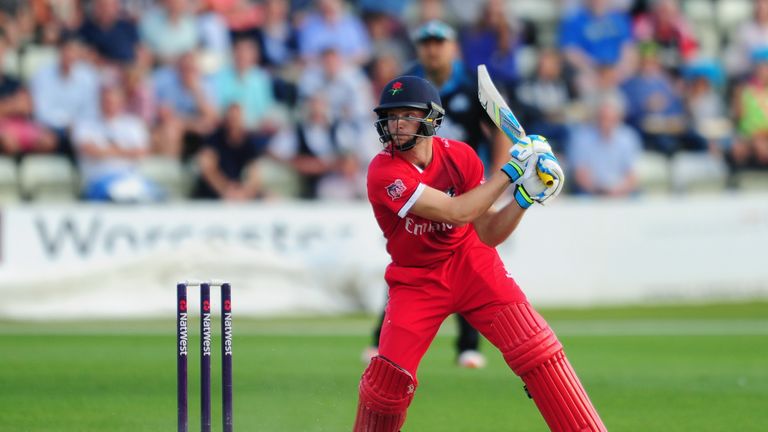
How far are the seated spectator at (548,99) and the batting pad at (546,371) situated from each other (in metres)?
9.45

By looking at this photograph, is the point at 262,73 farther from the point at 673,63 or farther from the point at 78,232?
the point at 673,63

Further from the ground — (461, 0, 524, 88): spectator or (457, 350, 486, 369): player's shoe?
(461, 0, 524, 88): spectator

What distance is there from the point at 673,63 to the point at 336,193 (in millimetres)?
5603

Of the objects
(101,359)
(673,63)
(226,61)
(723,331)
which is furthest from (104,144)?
(673,63)

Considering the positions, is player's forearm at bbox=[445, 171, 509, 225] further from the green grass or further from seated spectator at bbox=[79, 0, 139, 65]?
seated spectator at bbox=[79, 0, 139, 65]

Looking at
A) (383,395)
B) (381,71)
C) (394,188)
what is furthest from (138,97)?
(383,395)

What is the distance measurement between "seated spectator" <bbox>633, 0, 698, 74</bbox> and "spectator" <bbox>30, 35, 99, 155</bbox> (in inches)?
289

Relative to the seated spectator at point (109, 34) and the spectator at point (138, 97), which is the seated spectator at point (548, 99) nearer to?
the spectator at point (138, 97)

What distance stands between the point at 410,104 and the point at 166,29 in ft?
32.6

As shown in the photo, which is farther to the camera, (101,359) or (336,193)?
(336,193)

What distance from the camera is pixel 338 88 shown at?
46.3ft

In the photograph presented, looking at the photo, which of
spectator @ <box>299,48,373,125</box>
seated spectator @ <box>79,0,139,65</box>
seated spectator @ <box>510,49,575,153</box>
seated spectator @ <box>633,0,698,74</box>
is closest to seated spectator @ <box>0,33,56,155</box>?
seated spectator @ <box>79,0,139,65</box>

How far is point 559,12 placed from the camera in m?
16.8

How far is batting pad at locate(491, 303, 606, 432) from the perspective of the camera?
4.72m
